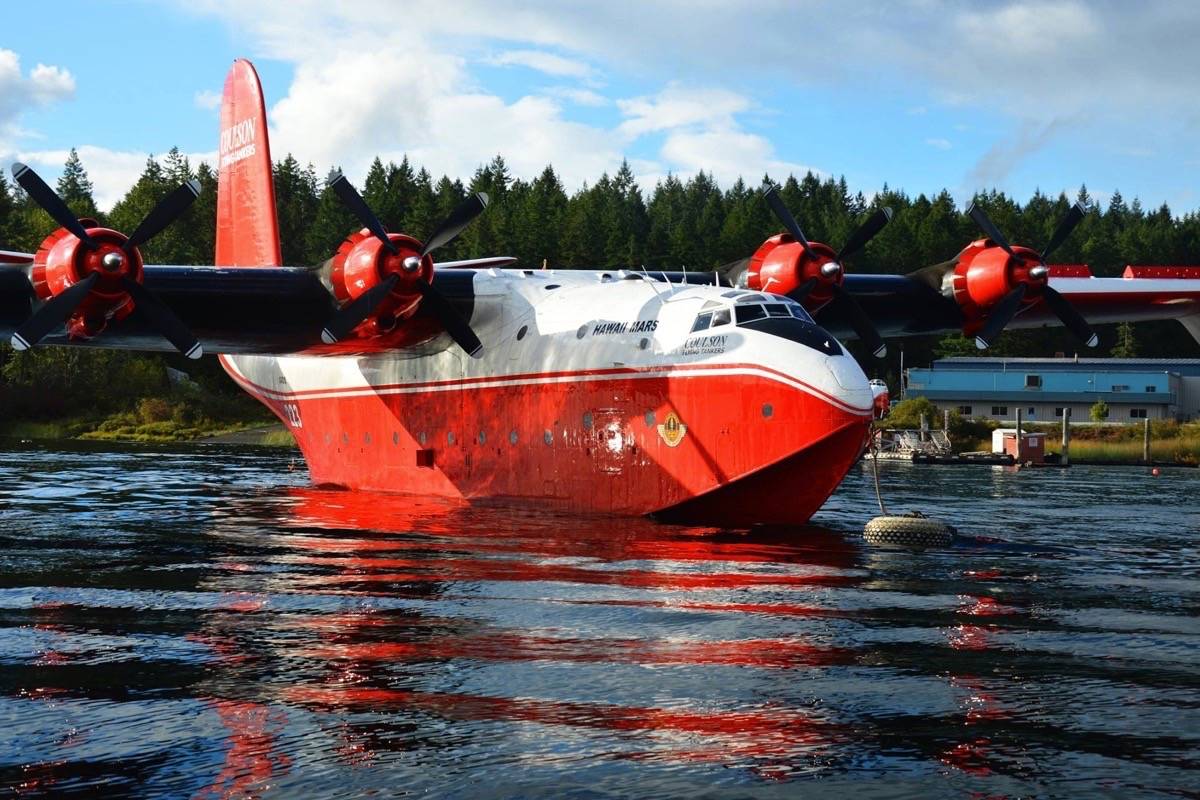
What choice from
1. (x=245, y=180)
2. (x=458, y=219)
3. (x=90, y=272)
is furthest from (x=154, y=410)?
(x=90, y=272)

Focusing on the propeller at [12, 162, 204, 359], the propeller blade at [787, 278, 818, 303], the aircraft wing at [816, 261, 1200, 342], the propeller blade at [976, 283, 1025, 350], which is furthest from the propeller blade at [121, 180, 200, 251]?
the propeller blade at [976, 283, 1025, 350]

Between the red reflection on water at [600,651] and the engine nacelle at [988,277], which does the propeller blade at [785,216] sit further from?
the red reflection on water at [600,651]

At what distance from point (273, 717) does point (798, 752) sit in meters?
2.72

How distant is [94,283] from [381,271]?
4.44m

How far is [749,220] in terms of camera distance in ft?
427

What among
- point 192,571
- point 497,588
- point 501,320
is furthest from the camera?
point 501,320

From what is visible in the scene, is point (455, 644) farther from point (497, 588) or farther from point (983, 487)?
point (983, 487)

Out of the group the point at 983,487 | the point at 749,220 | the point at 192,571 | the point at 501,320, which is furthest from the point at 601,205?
the point at 192,571

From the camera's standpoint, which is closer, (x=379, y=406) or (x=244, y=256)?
(x=379, y=406)

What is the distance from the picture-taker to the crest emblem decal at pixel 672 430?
63.0 ft

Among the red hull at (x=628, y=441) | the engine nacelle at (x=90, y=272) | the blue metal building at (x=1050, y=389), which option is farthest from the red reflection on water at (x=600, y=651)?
the blue metal building at (x=1050, y=389)

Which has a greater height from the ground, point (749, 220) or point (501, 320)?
point (749, 220)

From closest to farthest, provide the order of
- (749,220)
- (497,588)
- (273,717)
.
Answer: (273,717) → (497,588) → (749,220)

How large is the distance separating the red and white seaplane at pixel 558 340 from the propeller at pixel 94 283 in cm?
4
